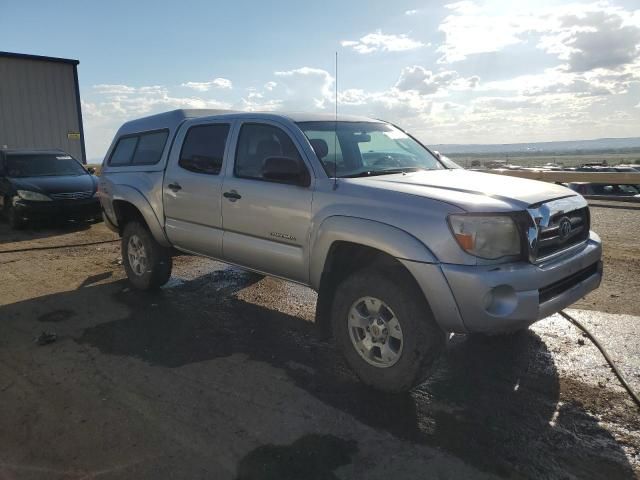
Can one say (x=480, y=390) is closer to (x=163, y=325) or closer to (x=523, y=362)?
(x=523, y=362)

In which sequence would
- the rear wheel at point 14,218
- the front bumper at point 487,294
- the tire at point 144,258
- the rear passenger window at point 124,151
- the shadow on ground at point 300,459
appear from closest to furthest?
the shadow on ground at point 300,459, the front bumper at point 487,294, the tire at point 144,258, the rear passenger window at point 124,151, the rear wheel at point 14,218

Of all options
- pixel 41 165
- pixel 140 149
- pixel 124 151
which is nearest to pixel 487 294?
pixel 140 149

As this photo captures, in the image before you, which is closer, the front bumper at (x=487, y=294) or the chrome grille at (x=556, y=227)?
the front bumper at (x=487, y=294)

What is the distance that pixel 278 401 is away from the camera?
3.38 meters

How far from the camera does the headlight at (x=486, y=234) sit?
3037mm

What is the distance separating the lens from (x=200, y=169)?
4938 mm

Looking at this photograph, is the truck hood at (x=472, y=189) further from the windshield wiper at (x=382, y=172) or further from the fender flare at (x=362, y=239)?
the fender flare at (x=362, y=239)

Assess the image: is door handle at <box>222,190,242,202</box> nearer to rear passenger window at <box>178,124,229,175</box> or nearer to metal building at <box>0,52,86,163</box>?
rear passenger window at <box>178,124,229,175</box>

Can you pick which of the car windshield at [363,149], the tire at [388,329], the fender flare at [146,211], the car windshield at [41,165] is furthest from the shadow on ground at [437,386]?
the car windshield at [41,165]

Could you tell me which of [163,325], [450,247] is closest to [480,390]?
[450,247]

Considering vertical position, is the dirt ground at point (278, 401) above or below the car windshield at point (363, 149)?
below

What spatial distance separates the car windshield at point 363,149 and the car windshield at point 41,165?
28.6ft

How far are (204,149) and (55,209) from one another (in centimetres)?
631

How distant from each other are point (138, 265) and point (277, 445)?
12.4 feet
